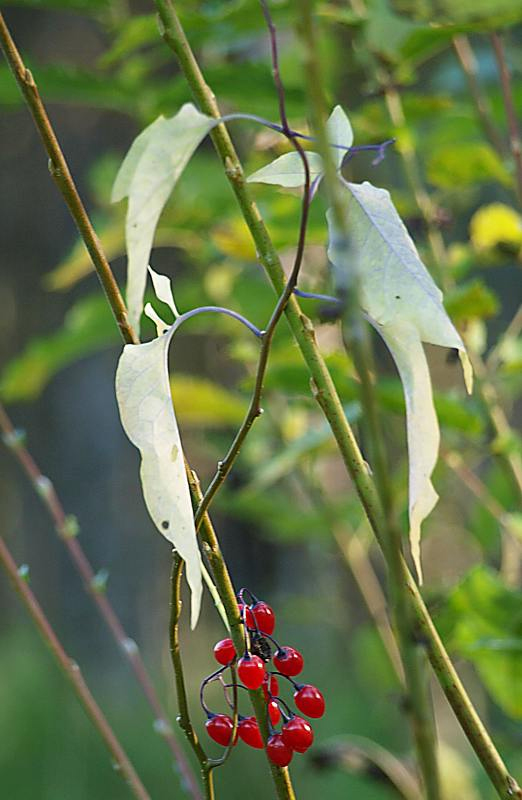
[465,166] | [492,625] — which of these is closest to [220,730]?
[492,625]

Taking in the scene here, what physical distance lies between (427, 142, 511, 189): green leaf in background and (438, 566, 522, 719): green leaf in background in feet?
0.94

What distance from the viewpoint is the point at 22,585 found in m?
0.35

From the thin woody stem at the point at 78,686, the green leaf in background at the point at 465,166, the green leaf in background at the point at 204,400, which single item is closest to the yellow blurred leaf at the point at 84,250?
the green leaf in background at the point at 204,400

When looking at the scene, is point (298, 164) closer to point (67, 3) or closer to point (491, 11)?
point (491, 11)

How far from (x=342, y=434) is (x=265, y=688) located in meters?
0.07

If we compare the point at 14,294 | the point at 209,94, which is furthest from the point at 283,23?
the point at 14,294

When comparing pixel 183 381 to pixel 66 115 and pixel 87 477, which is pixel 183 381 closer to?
pixel 87 477

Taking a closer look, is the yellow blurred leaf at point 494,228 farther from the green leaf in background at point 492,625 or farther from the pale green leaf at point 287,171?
the pale green leaf at point 287,171

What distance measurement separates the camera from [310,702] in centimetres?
30

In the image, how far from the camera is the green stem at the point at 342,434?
0.86ft

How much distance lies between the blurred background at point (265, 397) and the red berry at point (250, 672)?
150 millimetres

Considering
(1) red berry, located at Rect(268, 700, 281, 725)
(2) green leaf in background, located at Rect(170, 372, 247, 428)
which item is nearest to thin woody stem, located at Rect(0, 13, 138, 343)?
(1) red berry, located at Rect(268, 700, 281, 725)

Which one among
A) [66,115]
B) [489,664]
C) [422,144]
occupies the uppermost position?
[66,115]

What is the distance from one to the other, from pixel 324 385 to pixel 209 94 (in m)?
0.09
